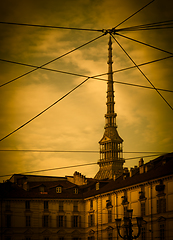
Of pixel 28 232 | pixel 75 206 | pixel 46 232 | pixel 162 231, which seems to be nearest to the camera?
pixel 162 231

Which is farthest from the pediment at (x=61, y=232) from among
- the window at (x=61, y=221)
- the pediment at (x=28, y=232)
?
the pediment at (x=28, y=232)

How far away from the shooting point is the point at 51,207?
7300 centimetres

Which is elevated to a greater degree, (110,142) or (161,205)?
(110,142)

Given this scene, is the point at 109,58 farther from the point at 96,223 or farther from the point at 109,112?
the point at 96,223

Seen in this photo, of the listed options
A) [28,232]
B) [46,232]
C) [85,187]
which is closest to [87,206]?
[85,187]

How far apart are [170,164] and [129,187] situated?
7.40m

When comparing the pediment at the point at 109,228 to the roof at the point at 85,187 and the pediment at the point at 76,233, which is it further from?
the pediment at the point at 76,233

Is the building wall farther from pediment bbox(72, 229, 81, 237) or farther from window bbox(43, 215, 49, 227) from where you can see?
window bbox(43, 215, 49, 227)

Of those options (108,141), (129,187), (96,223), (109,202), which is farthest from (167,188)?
(108,141)

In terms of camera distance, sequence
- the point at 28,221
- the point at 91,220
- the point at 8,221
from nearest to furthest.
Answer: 1. the point at 8,221
2. the point at 28,221
3. the point at 91,220

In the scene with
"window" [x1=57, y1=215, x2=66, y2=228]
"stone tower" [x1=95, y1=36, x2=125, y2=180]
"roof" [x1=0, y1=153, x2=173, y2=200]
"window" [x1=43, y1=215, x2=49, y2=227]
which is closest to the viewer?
"roof" [x1=0, y1=153, x2=173, y2=200]

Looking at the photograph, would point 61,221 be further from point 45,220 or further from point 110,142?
point 110,142

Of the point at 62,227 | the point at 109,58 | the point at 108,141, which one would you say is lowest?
the point at 62,227

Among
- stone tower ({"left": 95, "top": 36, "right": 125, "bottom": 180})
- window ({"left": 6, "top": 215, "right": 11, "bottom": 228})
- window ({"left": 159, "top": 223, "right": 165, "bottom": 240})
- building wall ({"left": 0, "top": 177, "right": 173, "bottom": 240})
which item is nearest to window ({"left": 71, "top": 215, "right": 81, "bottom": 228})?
building wall ({"left": 0, "top": 177, "right": 173, "bottom": 240})
